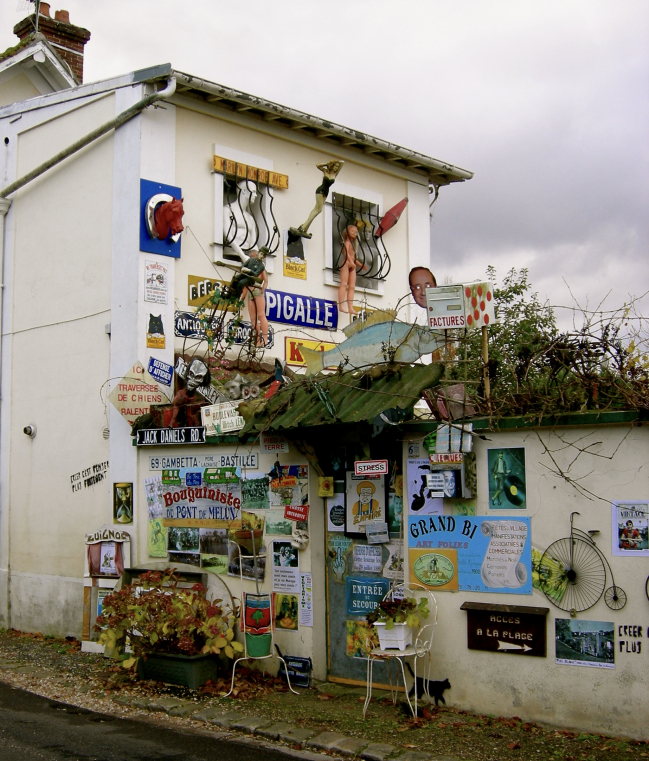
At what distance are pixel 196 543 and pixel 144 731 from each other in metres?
2.71

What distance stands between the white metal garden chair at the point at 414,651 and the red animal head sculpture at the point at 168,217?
18.9 ft

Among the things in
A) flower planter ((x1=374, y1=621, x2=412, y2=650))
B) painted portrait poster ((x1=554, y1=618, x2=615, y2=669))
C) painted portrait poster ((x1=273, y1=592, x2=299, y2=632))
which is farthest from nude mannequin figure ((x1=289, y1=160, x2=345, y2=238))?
painted portrait poster ((x1=554, y1=618, x2=615, y2=669))

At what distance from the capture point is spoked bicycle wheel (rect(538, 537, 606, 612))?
273 inches

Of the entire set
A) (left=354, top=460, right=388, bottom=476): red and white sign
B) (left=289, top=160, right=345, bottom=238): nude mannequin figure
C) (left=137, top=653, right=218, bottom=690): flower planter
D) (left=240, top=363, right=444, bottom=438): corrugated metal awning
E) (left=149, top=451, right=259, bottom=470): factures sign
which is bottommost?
(left=137, top=653, right=218, bottom=690): flower planter

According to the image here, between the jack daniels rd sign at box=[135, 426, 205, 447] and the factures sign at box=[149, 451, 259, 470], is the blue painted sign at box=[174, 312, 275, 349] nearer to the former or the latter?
the jack daniels rd sign at box=[135, 426, 205, 447]

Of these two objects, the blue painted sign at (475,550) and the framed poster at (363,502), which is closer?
the blue painted sign at (475,550)

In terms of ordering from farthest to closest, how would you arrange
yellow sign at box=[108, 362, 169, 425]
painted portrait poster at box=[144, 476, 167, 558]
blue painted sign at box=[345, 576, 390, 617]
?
1. yellow sign at box=[108, 362, 169, 425]
2. painted portrait poster at box=[144, 476, 167, 558]
3. blue painted sign at box=[345, 576, 390, 617]

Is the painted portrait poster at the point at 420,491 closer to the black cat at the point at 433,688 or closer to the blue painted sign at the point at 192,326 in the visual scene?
the black cat at the point at 433,688

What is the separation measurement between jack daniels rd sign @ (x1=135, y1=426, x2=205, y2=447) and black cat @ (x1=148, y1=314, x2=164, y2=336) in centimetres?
136

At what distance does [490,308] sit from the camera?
7.95m

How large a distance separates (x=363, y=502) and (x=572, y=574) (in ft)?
7.55

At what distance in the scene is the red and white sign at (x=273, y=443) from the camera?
897cm

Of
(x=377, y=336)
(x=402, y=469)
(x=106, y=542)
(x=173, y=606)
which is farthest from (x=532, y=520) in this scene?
(x=106, y=542)

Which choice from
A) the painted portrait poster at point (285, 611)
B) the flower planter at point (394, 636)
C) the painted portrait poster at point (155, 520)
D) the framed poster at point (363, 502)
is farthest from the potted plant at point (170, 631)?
the flower planter at point (394, 636)
